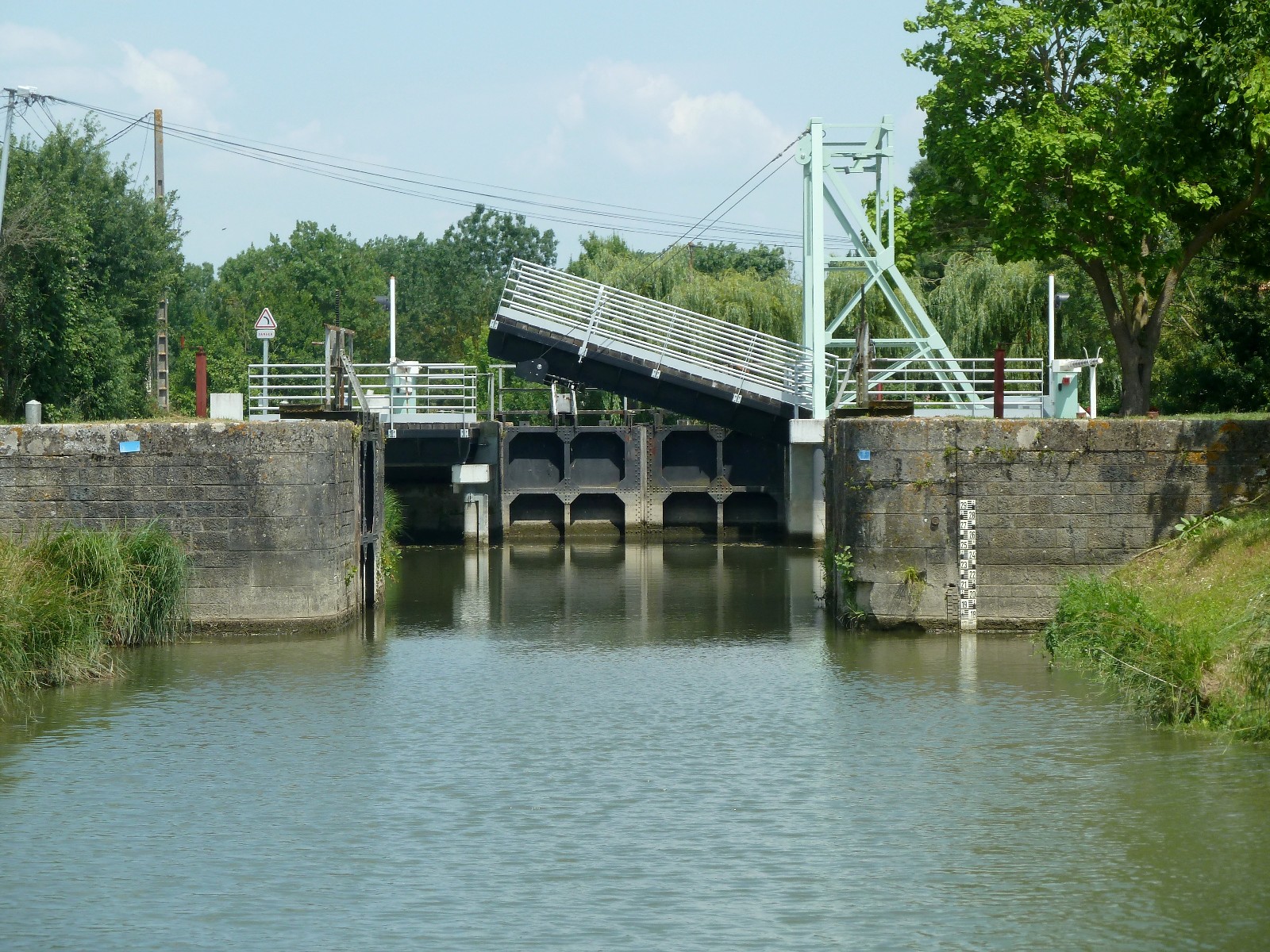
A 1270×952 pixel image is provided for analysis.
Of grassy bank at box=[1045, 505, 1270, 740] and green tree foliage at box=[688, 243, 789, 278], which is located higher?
green tree foliage at box=[688, 243, 789, 278]

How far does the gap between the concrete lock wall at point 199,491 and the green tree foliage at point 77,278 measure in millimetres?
11683

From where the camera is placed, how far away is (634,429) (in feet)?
103

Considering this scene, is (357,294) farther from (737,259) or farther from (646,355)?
(646,355)

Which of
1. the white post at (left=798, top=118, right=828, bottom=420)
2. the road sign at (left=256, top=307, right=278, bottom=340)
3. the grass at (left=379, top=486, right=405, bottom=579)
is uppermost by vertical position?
the white post at (left=798, top=118, right=828, bottom=420)

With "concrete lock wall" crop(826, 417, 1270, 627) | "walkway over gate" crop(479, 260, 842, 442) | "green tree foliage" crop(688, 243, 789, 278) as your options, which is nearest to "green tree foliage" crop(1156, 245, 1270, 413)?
"walkway over gate" crop(479, 260, 842, 442)

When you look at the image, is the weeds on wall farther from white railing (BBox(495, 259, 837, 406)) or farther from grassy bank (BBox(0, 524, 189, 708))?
white railing (BBox(495, 259, 837, 406))

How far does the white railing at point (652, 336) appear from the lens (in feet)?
87.9

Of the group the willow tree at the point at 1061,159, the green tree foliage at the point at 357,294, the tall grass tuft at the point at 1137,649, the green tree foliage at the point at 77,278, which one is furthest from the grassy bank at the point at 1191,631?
the green tree foliage at the point at 357,294

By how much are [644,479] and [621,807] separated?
22.2 meters

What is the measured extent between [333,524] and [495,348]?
11.6 meters

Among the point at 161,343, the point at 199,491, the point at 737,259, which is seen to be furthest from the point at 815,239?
the point at 737,259

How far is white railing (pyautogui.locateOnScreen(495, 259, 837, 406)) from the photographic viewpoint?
26781 mm

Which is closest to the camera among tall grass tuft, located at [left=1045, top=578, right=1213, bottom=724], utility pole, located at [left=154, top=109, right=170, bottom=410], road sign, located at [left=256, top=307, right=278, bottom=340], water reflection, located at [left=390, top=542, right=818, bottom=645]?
tall grass tuft, located at [left=1045, top=578, right=1213, bottom=724]

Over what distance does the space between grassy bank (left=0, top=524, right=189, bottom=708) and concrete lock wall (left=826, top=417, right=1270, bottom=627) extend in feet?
23.4
